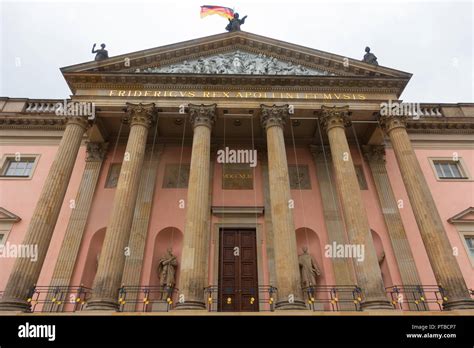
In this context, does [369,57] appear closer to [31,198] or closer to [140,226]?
[140,226]

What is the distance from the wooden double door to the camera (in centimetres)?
1400

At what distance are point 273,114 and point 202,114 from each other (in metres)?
3.22

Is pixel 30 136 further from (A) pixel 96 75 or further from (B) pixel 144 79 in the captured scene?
(B) pixel 144 79

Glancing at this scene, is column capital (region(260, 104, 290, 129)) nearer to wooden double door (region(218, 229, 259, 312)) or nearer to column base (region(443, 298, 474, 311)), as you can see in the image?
wooden double door (region(218, 229, 259, 312))

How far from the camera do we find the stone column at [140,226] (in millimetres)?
13930

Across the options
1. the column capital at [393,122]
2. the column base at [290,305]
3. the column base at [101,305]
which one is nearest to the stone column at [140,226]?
the column base at [101,305]

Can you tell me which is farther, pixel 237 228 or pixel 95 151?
pixel 95 151

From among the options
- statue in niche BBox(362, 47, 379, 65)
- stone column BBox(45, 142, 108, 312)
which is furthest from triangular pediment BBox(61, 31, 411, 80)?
stone column BBox(45, 142, 108, 312)

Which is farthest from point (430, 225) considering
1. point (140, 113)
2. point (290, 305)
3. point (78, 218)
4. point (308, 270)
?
point (78, 218)

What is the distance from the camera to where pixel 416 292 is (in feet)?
45.2

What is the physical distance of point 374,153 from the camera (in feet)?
58.6
